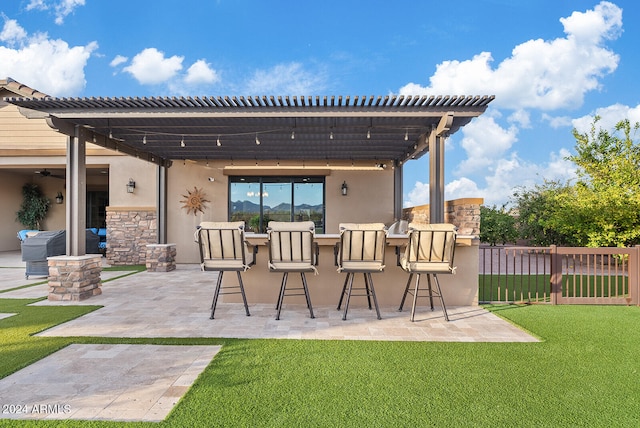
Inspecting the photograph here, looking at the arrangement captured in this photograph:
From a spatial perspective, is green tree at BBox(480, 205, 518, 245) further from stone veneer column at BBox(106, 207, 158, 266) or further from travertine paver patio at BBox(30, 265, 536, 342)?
stone veneer column at BBox(106, 207, 158, 266)

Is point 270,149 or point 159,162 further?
point 159,162

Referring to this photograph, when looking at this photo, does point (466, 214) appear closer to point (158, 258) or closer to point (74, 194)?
point (74, 194)

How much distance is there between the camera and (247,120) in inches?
205

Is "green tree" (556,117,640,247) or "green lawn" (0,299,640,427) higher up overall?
"green tree" (556,117,640,247)

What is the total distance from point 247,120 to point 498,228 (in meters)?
11.5

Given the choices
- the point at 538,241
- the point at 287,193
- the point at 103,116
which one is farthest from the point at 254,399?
the point at 538,241

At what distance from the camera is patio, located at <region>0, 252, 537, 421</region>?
2.30 metres

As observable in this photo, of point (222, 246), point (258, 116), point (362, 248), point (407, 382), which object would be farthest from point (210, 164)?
point (407, 382)

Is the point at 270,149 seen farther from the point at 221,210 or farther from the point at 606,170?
the point at 606,170

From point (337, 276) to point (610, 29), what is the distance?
32.2 feet

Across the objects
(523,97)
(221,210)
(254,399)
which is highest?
(523,97)

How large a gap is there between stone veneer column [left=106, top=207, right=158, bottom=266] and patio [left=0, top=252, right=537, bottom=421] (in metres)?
3.28

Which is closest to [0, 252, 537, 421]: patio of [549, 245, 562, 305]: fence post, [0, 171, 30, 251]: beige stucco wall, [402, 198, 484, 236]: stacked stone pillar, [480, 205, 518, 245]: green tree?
[402, 198, 484, 236]: stacked stone pillar

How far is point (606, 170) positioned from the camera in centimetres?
943
